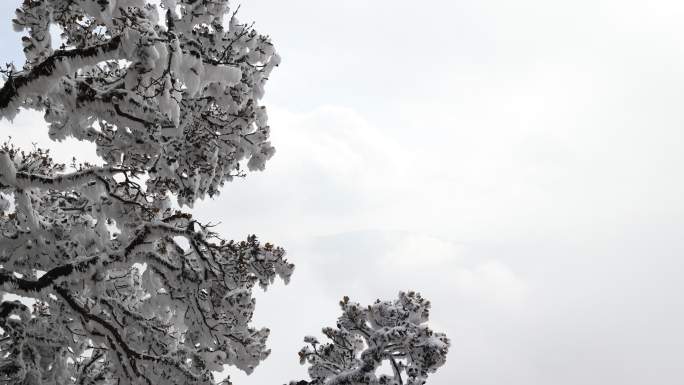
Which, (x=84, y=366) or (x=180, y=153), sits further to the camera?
(x=84, y=366)

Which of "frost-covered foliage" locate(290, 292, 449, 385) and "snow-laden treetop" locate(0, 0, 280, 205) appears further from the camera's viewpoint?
"frost-covered foliage" locate(290, 292, 449, 385)

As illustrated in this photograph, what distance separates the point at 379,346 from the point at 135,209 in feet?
13.9

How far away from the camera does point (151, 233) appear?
25.8ft

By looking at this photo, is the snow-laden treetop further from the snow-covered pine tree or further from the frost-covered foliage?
the frost-covered foliage

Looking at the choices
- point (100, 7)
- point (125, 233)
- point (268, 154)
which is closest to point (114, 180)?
point (125, 233)

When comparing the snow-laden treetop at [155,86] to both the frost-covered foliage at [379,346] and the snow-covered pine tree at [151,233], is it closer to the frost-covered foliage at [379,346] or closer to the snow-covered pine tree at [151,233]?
the snow-covered pine tree at [151,233]

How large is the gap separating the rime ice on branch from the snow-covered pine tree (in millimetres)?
21

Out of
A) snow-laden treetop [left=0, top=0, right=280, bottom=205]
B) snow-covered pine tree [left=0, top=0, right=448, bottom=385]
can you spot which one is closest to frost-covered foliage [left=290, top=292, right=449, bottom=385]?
snow-covered pine tree [left=0, top=0, right=448, bottom=385]

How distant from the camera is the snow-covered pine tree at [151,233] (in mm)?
7121

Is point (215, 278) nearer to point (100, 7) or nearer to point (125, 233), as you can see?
point (125, 233)

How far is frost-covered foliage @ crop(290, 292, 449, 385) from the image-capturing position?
8.12 meters

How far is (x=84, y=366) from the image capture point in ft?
36.4

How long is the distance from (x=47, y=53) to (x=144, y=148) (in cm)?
163

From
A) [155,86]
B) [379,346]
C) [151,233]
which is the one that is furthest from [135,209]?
[379,346]
